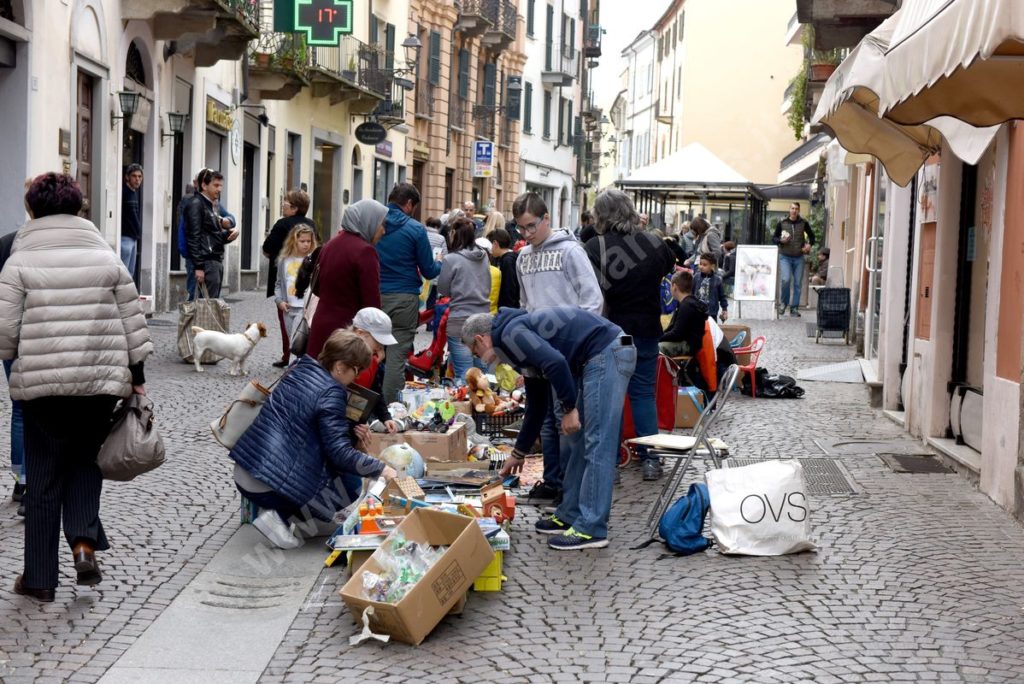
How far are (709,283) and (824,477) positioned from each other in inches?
401

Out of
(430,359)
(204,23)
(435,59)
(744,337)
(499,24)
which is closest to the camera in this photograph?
(430,359)

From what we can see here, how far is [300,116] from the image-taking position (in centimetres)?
3081

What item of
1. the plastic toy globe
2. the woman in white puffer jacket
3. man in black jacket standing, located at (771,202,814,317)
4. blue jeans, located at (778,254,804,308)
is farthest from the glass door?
the woman in white puffer jacket

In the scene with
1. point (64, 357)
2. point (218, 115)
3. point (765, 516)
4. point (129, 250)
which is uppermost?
point (218, 115)

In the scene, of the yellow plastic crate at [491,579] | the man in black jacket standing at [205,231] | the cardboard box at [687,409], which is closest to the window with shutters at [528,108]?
the man in black jacket standing at [205,231]

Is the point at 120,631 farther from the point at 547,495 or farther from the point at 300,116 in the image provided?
the point at 300,116

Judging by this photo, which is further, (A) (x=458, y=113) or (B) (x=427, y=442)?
(A) (x=458, y=113)

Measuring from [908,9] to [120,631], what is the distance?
4.85 meters

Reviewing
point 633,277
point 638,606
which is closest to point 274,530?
point 638,606

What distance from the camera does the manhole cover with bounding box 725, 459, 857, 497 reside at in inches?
357

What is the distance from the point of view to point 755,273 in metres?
25.8

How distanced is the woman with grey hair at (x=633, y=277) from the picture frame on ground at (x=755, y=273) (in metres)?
16.7

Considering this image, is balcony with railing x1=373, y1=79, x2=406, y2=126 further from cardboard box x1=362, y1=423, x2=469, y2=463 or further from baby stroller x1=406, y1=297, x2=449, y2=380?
cardboard box x1=362, y1=423, x2=469, y2=463

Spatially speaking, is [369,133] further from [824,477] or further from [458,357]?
[824,477]
